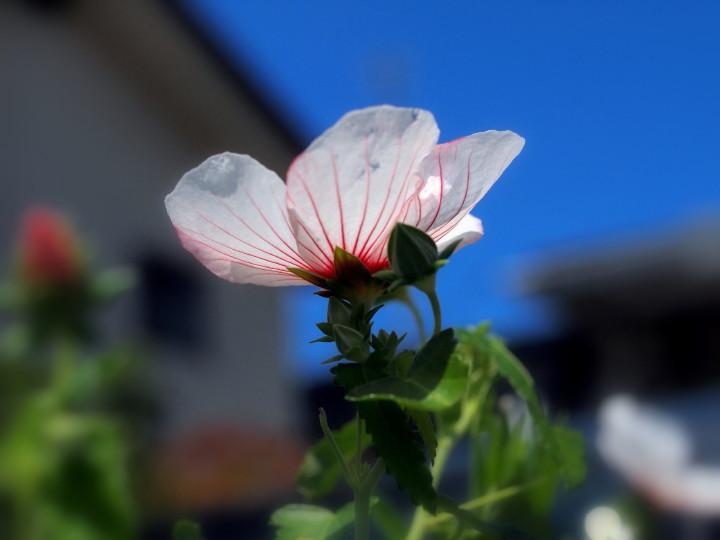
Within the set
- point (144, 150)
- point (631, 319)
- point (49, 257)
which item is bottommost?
point (49, 257)

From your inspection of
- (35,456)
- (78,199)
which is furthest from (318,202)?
(78,199)

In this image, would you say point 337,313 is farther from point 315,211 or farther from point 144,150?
point 144,150

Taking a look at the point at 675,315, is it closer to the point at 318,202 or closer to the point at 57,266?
the point at 57,266

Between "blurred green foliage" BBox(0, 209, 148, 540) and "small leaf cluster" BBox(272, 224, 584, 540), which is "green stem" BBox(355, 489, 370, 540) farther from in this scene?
"blurred green foliage" BBox(0, 209, 148, 540)

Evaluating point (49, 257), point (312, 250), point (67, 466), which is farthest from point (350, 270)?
point (49, 257)

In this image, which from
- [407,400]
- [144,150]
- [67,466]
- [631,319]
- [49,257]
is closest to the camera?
[407,400]

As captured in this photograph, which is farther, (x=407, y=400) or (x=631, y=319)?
(x=631, y=319)

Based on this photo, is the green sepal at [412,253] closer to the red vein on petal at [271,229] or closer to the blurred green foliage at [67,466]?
the red vein on petal at [271,229]

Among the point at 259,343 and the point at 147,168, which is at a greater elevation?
the point at 147,168
